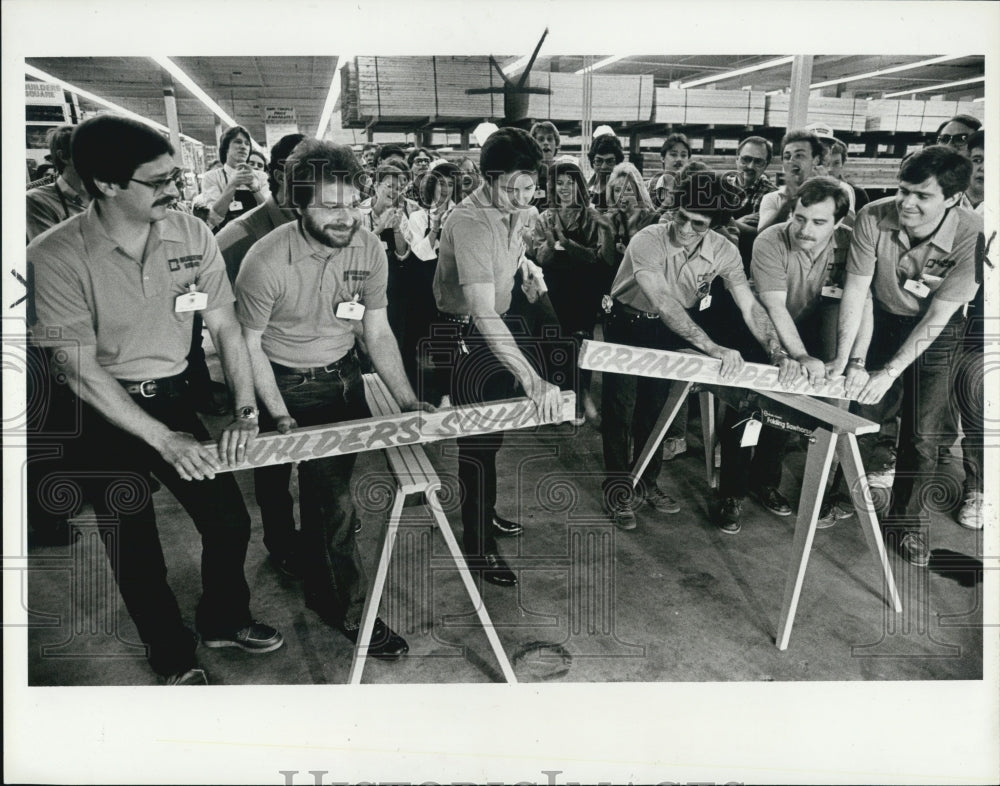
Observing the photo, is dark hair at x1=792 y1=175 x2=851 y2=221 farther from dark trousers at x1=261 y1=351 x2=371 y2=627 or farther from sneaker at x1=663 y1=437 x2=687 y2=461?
dark trousers at x1=261 y1=351 x2=371 y2=627

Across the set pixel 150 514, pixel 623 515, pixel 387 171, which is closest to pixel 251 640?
pixel 150 514

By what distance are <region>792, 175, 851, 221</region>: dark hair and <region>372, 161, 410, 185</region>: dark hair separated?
176 centimetres

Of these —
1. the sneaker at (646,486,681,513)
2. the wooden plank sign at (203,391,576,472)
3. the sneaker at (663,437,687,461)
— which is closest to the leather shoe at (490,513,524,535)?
the sneaker at (646,486,681,513)

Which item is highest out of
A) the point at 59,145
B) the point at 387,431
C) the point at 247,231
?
the point at 59,145

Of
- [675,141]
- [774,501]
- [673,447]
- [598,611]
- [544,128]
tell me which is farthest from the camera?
[673,447]

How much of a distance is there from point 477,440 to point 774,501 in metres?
1.51

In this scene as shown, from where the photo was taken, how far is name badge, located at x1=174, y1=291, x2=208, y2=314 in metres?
1.93

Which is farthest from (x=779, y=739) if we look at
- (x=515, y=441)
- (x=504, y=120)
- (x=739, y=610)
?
(x=504, y=120)

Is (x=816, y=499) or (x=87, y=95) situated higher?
(x=87, y=95)

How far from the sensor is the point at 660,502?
10.1ft

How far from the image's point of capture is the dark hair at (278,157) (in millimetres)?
2227

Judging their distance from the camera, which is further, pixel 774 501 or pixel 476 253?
pixel 774 501

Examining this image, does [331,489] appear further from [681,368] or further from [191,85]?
[191,85]

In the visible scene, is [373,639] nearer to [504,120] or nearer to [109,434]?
[109,434]
